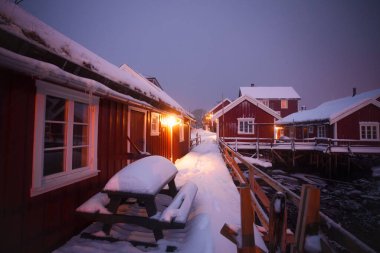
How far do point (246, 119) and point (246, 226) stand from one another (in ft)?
74.5

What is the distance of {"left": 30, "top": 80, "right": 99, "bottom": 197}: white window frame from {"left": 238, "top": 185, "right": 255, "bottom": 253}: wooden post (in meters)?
2.78

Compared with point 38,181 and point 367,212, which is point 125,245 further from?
point 367,212

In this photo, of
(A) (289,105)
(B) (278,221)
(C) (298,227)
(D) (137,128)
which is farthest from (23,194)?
(A) (289,105)

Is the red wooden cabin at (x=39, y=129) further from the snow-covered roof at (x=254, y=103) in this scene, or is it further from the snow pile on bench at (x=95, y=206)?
the snow-covered roof at (x=254, y=103)

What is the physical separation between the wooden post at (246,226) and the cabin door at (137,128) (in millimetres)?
4153

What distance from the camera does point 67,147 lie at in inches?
136

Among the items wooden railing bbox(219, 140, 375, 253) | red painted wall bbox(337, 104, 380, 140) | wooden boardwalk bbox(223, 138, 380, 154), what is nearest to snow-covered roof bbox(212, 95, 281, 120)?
wooden boardwalk bbox(223, 138, 380, 154)

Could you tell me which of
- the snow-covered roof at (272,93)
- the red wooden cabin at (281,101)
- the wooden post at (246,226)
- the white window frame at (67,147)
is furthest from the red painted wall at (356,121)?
the white window frame at (67,147)

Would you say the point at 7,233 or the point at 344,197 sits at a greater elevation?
the point at 7,233

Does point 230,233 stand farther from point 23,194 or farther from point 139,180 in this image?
point 23,194

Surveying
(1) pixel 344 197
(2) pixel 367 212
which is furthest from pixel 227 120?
(2) pixel 367 212

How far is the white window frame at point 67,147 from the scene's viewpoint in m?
2.88

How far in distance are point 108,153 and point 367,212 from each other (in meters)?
11.7

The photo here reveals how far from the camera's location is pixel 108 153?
183 inches
